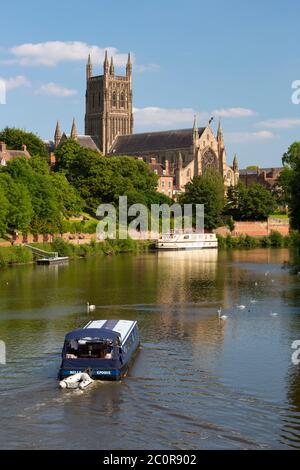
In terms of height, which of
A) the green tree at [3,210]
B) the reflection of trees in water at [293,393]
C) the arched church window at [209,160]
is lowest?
the reflection of trees in water at [293,393]

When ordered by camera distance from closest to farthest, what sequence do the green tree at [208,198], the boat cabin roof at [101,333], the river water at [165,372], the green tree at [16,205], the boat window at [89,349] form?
the river water at [165,372], the boat window at [89,349], the boat cabin roof at [101,333], the green tree at [16,205], the green tree at [208,198]

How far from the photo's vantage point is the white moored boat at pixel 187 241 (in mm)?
127875

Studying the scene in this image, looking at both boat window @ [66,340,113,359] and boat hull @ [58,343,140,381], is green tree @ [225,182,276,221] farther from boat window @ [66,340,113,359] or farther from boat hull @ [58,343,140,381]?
boat hull @ [58,343,140,381]

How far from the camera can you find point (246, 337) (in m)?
43.2

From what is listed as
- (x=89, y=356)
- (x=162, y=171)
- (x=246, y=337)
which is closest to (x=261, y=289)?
(x=246, y=337)

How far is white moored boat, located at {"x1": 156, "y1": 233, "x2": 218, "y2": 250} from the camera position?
128 meters

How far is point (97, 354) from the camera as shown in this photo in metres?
33.8

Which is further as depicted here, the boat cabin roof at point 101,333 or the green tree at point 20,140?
the green tree at point 20,140

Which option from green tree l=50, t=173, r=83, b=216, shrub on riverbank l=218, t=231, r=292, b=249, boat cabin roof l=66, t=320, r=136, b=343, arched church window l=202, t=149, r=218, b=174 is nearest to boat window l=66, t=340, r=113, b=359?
boat cabin roof l=66, t=320, r=136, b=343

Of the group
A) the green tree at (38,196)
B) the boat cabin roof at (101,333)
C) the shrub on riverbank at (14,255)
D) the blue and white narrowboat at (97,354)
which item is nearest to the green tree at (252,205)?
the green tree at (38,196)

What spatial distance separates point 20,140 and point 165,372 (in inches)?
4948

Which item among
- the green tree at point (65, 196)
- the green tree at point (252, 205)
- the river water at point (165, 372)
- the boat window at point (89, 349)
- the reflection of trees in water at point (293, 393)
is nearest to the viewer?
the reflection of trees in water at point (293, 393)

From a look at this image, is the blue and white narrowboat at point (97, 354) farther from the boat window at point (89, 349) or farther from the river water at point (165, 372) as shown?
the river water at point (165, 372)

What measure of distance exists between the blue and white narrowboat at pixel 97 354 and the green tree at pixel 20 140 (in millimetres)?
122611
